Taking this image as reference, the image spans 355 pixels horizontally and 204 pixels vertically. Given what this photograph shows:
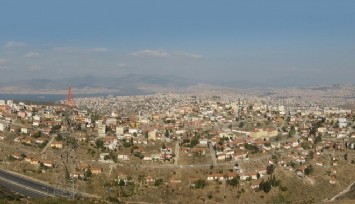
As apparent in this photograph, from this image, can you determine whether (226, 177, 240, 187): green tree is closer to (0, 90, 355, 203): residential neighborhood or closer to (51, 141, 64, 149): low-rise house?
(0, 90, 355, 203): residential neighborhood

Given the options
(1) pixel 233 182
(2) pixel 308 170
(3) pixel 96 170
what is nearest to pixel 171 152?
(1) pixel 233 182

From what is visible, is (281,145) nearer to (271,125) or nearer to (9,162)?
(271,125)

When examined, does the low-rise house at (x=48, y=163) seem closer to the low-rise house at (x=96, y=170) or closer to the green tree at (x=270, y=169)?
the low-rise house at (x=96, y=170)

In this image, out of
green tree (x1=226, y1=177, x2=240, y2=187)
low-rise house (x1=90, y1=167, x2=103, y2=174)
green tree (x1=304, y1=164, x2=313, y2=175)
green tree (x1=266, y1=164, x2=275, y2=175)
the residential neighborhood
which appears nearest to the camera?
the residential neighborhood

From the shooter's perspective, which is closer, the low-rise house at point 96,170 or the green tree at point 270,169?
the low-rise house at point 96,170

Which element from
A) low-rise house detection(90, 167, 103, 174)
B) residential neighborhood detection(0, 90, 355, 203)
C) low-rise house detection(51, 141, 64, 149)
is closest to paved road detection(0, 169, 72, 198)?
residential neighborhood detection(0, 90, 355, 203)

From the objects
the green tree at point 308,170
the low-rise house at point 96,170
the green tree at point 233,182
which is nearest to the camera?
the low-rise house at point 96,170

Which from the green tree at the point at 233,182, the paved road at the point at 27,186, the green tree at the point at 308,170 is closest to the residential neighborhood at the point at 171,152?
the green tree at the point at 308,170

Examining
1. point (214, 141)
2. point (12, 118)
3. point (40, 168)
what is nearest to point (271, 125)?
point (214, 141)
